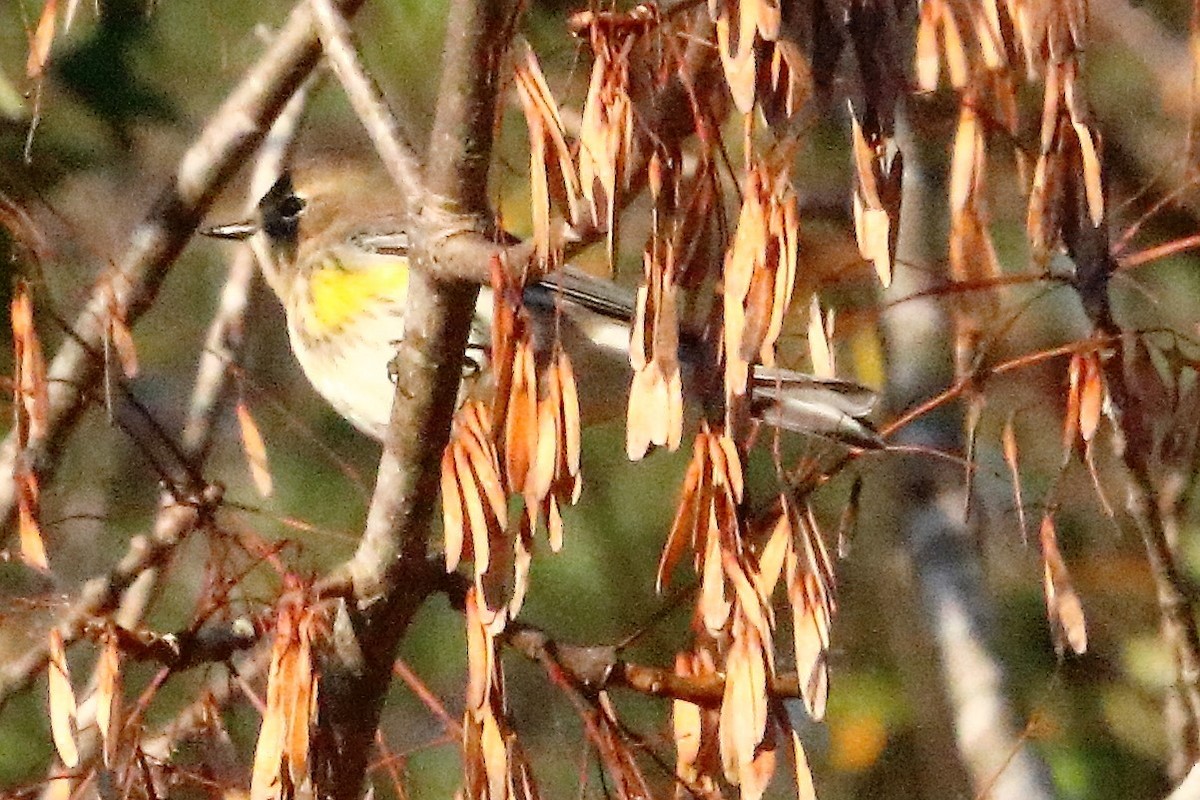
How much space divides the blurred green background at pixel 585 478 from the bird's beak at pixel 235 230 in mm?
102

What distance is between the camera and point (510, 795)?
56 centimetres

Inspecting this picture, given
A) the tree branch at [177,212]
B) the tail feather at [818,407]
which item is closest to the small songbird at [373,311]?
the tail feather at [818,407]

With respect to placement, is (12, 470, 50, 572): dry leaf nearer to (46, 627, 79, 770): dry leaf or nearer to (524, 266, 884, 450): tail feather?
(46, 627, 79, 770): dry leaf

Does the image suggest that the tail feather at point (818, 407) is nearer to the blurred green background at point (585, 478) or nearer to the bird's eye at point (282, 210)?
the blurred green background at point (585, 478)

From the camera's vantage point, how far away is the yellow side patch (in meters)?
1.16

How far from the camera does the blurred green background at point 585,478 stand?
131cm

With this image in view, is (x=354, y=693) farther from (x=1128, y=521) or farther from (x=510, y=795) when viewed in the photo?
(x=1128, y=521)

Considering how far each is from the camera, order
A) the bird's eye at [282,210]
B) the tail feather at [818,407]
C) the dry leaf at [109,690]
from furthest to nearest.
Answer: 1. the bird's eye at [282,210]
2. the tail feather at [818,407]
3. the dry leaf at [109,690]

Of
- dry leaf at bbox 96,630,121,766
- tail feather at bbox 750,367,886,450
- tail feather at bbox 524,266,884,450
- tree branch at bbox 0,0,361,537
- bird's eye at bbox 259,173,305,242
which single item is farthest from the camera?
bird's eye at bbox 259,173,305,242

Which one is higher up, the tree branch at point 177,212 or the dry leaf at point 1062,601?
the tree branch at point 177,212

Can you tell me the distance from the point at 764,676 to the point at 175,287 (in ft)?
3.43

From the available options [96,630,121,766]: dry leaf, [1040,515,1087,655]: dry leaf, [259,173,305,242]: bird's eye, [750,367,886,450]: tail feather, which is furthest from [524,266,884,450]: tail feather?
[259,173,305,242]: bird's eye

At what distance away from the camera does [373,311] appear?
1166 mm

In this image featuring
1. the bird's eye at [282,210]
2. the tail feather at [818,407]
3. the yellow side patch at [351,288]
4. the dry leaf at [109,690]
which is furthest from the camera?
the bird's eye at [282,210]
